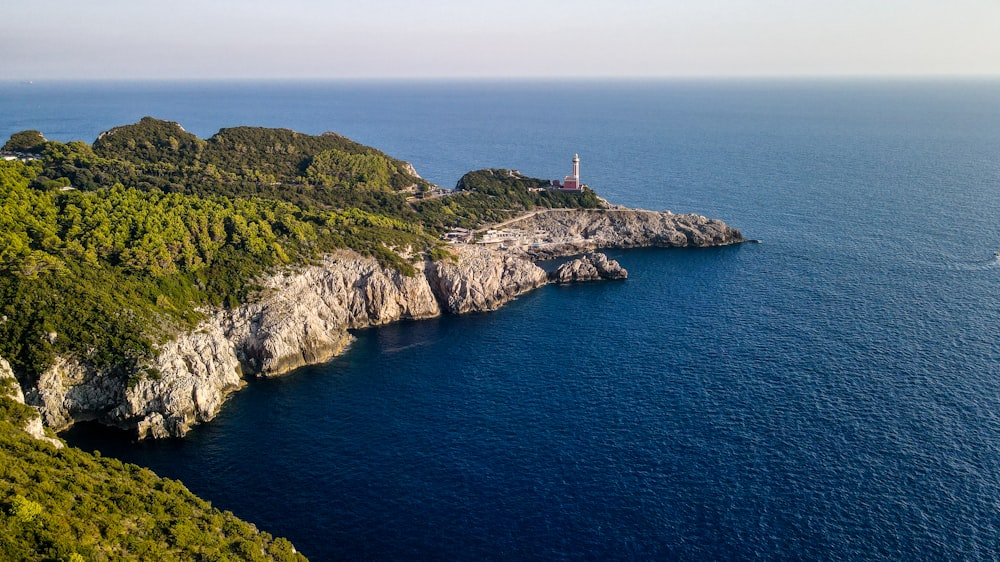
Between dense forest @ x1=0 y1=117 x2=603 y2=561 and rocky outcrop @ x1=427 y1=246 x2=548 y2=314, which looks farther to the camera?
rocky outcrop @ x1=427 y1=246 x2=548 y2=314

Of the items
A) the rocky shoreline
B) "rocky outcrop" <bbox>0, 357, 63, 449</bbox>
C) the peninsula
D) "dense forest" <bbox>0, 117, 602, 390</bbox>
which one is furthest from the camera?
"dense forest" <bbox>0, 117, 602, 390</bbox>

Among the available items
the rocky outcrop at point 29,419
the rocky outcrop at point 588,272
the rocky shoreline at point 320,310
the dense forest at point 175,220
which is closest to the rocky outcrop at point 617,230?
the rocky shoreline at point 320,310

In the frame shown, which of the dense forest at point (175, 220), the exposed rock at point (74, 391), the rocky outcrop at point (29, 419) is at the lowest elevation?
the exposed rock at point (74, 391)

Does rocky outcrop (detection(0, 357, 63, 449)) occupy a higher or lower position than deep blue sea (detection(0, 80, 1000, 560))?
higher

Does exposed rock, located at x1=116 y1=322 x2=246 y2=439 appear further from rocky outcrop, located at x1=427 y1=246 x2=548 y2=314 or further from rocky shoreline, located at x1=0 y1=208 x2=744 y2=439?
rocky outcrop, located at x1=427 y1=246 x2=548 y2=314

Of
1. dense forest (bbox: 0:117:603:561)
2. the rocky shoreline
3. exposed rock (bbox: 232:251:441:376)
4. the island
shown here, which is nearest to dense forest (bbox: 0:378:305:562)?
dense forest (bbox: 0:117:603:561)

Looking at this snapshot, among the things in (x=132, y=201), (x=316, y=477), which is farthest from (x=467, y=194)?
(x=316, y=477)

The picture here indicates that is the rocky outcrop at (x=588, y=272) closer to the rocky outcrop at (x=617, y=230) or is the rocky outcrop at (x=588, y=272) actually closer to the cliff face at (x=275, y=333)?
the cliff face at (x=275, y=333)
